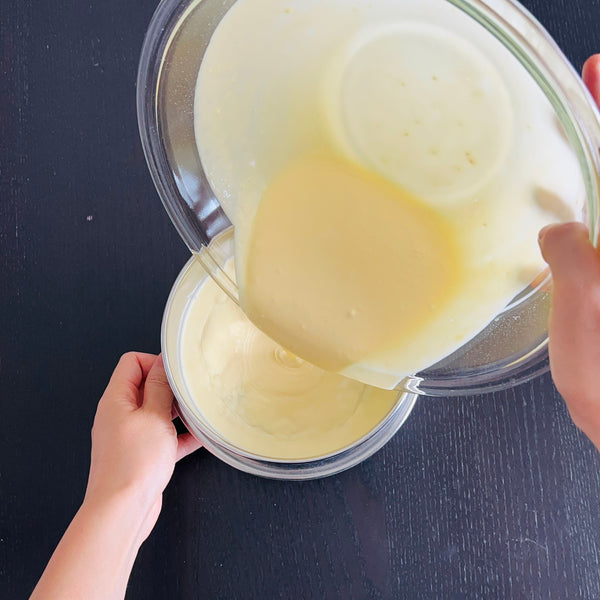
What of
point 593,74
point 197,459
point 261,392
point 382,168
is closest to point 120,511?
point 197,459

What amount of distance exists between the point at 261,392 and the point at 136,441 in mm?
214

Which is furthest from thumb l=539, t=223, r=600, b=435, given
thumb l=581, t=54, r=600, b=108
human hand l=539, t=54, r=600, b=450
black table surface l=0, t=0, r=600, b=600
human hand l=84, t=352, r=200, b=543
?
human hand l=84, t=352, r=200, b=543

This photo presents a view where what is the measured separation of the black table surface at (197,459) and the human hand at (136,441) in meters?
0.06

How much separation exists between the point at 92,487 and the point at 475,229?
567 millimetres

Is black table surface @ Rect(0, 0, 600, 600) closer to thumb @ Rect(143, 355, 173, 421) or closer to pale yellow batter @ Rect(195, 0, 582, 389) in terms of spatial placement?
thumb @ Rect(143, 355, 173, 421)

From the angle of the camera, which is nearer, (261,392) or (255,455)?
(255,455)

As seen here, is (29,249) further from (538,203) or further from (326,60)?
(538,203)

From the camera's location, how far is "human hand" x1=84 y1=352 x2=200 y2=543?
780 millimetres

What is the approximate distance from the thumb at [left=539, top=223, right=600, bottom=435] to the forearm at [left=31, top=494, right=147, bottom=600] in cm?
51

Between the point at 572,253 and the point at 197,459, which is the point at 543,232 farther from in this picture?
the point at 197,459

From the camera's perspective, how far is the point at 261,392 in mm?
948

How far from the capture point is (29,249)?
95 centimetres

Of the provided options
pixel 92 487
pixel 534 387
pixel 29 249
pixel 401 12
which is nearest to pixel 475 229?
pixel 401 12

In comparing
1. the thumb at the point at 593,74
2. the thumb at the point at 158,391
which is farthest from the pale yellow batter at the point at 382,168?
the thumb at the point at 158,391
